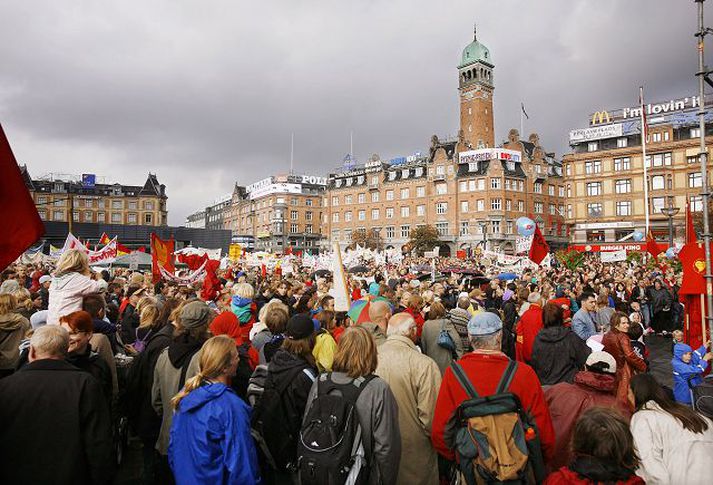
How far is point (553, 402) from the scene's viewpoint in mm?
4090

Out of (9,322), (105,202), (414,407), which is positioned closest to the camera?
(414,407)

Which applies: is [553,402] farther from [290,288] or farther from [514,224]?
[514,224]

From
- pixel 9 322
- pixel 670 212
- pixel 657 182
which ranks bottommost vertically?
pixel 9 322

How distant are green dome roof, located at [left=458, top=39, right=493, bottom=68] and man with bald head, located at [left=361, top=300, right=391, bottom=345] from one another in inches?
3477

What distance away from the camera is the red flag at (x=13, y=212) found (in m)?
3.44

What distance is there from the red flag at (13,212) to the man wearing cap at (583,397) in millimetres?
4445

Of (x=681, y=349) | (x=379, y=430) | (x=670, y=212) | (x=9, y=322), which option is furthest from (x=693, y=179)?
(x=9, y=322)

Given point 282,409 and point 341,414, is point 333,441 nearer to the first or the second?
point 341,414

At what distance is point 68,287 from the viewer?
548 centimetres

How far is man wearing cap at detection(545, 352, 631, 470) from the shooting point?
3.90 m

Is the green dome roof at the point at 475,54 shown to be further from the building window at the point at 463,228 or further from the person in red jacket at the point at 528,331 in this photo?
Answer: the person in red jacket at the point at 528,331

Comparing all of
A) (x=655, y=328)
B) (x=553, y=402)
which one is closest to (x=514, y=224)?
(x=655, y=328)

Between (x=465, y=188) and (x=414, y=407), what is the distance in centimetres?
7020

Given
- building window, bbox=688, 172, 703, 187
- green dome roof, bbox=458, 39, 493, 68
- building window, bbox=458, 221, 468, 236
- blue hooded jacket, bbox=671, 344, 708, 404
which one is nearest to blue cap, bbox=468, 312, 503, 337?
blue hooded jacket, bbox=671, 344, 708, 404
